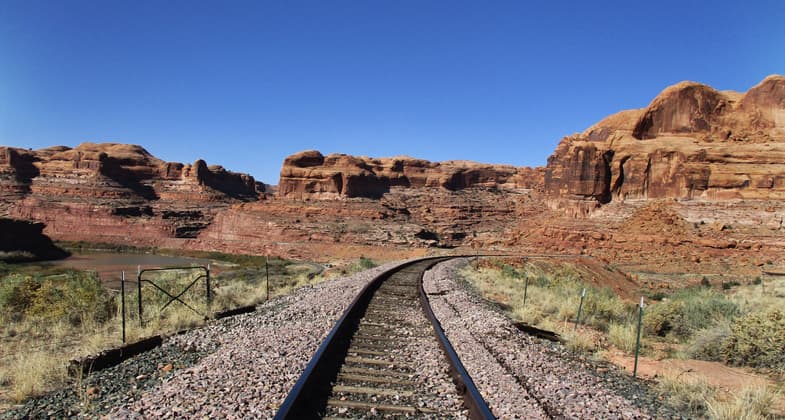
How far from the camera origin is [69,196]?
291ft

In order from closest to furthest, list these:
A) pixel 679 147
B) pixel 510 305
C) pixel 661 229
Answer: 1. pixel 510 305
2. pixel 661 229
3. pixel 679 147

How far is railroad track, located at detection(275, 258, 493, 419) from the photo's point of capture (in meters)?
4.30

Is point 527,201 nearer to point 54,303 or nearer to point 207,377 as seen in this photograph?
point 54,303

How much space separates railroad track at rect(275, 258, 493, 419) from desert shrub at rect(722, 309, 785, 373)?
5059 millimetres

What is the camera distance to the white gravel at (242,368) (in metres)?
4.20

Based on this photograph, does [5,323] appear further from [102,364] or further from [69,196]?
[69,196]

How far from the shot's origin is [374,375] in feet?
17.9

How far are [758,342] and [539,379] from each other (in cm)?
450

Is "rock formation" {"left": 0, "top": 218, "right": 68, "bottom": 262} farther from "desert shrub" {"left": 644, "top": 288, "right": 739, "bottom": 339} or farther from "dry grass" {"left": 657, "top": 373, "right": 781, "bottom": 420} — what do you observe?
"dry grass" {"left": 657, "top": 373, "right": 781, "bottom": 420}

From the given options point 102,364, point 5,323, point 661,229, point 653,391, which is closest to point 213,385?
point 102,364

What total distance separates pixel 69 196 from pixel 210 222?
2800 cm

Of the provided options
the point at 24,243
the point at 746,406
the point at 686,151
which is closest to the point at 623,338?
the point at 746,406

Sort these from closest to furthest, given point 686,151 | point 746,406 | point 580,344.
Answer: point 746,406
point 580,344
point 686,151

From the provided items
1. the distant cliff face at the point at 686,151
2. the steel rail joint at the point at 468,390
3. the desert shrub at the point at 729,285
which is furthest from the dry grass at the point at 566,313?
the distant cliff face at the point at 686,151
